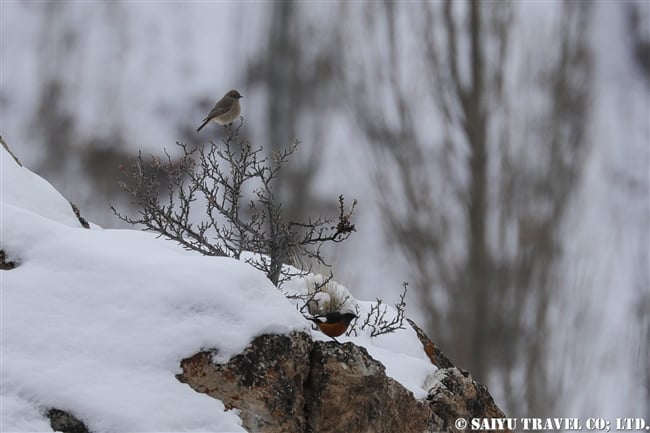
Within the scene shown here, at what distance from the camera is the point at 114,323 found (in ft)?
9.21

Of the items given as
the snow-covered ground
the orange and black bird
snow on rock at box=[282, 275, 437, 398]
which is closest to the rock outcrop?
the snow-covered ground

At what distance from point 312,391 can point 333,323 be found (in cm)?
54

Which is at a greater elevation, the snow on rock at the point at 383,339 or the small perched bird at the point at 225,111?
the small perched bird at the point at 225,111

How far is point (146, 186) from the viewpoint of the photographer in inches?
171

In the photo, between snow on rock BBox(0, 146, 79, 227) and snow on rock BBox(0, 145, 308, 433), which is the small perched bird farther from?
snow on rock BBox(0, 145, 308, 433)

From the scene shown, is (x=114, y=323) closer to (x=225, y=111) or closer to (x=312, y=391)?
(x=312, y=391)

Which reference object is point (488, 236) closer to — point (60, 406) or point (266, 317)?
point (266, 317)

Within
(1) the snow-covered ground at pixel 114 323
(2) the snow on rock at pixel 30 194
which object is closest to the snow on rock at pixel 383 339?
(1) the snow-covered ground at pixel 114 323

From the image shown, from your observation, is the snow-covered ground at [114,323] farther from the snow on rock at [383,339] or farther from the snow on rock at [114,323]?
the snow on rock at [383,339]

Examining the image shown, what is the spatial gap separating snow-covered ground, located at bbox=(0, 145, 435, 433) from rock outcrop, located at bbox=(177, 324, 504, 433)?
0.05 metres

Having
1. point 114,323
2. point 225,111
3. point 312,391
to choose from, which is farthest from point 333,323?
point 225,111

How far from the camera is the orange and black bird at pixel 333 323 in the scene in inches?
142

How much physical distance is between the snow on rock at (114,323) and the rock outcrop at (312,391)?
0.17 ft

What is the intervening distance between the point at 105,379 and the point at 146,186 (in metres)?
1.85
